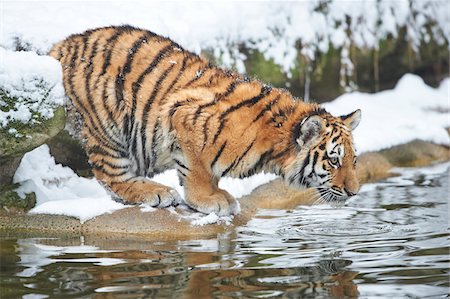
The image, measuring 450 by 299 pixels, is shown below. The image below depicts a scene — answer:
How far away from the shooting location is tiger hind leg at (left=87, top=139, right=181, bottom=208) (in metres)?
6.26

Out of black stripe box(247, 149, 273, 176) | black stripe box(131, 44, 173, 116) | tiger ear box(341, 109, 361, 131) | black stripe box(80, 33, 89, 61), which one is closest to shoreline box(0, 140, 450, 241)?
black stripe box(247, 149, 273, 176)

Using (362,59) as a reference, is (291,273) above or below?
below

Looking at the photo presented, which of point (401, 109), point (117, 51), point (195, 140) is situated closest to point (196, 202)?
point (195, 140)

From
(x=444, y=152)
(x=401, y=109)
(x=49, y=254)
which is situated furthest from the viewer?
(x=401, y=109)

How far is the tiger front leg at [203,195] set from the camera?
6.18 m

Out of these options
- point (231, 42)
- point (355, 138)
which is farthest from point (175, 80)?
point (231, 42)

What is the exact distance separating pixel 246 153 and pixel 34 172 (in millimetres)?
1510

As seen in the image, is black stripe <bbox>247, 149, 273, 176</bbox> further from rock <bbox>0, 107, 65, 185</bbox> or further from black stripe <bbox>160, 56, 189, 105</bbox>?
rock <bbox>0, 107, 65, 185</bbox>

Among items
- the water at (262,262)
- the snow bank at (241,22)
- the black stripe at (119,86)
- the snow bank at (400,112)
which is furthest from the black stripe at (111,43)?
the snow bank at (400,112)

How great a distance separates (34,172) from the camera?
21.6ft

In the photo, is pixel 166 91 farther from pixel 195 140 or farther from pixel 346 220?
pixel 346 220

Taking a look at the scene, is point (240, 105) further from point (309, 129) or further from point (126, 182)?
point (126, 182)

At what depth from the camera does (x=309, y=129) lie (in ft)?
20.0

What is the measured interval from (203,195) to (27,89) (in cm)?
129
